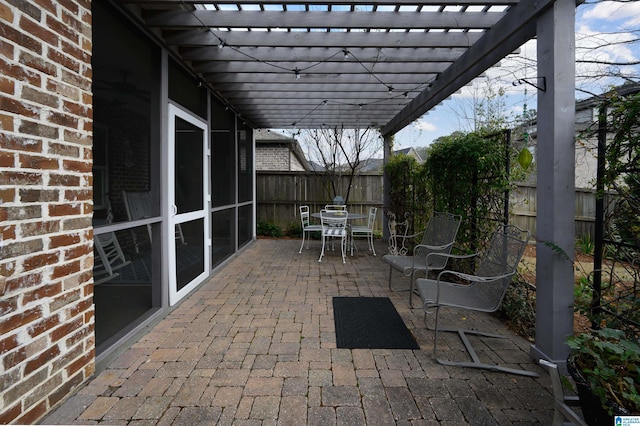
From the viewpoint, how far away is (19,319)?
4.95 ft

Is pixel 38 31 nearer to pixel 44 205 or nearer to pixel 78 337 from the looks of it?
pixel 44 205

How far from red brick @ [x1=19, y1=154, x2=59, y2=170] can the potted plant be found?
2.48 meters

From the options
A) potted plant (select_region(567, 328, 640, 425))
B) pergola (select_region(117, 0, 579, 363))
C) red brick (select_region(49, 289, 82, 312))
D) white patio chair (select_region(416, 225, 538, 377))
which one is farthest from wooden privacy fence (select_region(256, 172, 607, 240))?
potted plant (select_region(567, 328, 640, 425))

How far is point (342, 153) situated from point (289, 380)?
689cm

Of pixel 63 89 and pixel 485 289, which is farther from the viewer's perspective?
pixel 485 289

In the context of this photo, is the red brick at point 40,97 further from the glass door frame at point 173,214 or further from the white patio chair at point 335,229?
the white patio chair at point 335,229

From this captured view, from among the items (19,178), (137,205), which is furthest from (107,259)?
(19,178)

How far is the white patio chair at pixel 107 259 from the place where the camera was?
2.60 metres

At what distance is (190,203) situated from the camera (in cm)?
374

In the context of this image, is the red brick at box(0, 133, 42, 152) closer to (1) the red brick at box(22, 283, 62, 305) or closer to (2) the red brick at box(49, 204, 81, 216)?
(2) the red brick at box(49, 204, 81, 216)

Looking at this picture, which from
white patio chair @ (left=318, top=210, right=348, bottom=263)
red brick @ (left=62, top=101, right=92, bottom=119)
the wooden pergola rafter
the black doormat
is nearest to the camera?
red brick @ (left=62, top=101, right=92, bottom=119)

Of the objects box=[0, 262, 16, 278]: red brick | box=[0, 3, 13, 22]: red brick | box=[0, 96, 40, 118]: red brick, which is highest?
box=[0, 3, 13, 22]: red brick

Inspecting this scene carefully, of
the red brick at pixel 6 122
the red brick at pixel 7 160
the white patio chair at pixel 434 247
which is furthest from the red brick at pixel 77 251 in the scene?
the white patio chair at pixel 434 247

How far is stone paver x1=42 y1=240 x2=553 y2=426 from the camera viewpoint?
5.55ft
